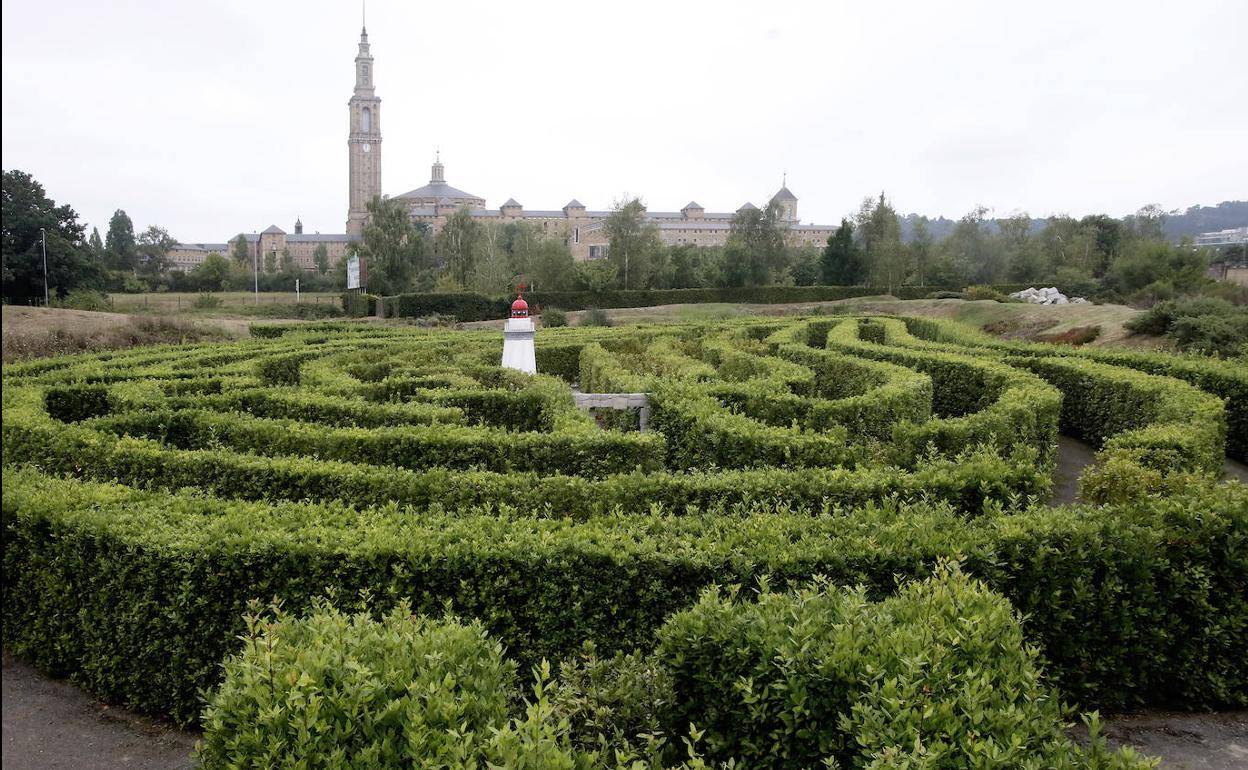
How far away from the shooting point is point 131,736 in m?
5.60

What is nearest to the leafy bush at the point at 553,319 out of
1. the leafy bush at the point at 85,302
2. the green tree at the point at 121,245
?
the leafy bush at the point at 85,302

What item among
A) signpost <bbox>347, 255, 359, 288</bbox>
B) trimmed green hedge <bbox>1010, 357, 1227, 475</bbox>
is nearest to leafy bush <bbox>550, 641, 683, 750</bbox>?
trimmed green hedge <bbox>1010, 357, 1227, 475</bbox>

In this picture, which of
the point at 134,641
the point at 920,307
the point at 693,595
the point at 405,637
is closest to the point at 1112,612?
the point at 693,595

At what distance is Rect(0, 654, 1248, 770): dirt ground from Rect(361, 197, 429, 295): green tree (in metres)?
58.3

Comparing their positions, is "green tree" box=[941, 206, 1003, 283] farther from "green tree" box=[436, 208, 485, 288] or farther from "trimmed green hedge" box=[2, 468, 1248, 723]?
"trimmed green hedge" box=[2, 468, 1248, 723]

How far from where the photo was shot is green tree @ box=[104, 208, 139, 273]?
86.2 metres

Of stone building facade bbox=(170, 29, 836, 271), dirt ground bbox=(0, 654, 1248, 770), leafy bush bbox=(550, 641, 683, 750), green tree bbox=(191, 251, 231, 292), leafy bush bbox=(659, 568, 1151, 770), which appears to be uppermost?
stone building facade bbox=(170, 29, 836, 271)

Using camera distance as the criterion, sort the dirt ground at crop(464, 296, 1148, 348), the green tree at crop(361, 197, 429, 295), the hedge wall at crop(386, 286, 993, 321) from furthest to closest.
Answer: the green tree at crop(361, 197, 429, 295), the hedge wall at crop(386, 286, 993, 321), the dirt ground at crop(464, 296, 1148, 348)

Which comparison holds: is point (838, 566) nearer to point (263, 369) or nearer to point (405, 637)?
point (405, 637)

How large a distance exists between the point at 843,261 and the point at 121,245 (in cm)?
8854

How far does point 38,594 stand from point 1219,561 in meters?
8.81

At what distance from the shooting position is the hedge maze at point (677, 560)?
3916 millimetres

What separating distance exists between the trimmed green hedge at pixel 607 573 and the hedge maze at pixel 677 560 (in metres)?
0.02

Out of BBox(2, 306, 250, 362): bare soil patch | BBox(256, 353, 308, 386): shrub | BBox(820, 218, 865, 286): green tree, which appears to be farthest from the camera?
BBox(820, 218, 865, 286): green tree
